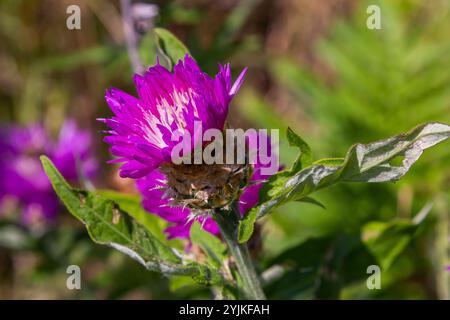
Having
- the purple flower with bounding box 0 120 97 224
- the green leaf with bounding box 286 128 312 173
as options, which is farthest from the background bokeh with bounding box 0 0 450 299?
the green leaf with bounding box 286 128 312 173

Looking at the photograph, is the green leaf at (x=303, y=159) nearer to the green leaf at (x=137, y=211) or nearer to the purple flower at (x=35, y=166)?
the green leaf at (x=137, y=211)

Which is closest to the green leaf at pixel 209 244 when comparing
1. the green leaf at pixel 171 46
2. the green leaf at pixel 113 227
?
the green leaf at pixel 113 227

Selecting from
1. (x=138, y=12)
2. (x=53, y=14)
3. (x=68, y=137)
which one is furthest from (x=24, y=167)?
(x=53, y=14)

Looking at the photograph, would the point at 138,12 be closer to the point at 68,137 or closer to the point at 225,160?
the point at 68,137

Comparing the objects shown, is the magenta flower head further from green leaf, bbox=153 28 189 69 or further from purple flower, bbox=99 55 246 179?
green leaf, bbox=153 28 189 69

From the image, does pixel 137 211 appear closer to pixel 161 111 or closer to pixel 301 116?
pixel 161 111

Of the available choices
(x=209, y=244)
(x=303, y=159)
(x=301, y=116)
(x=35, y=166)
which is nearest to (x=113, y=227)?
(x=209, y=244)
